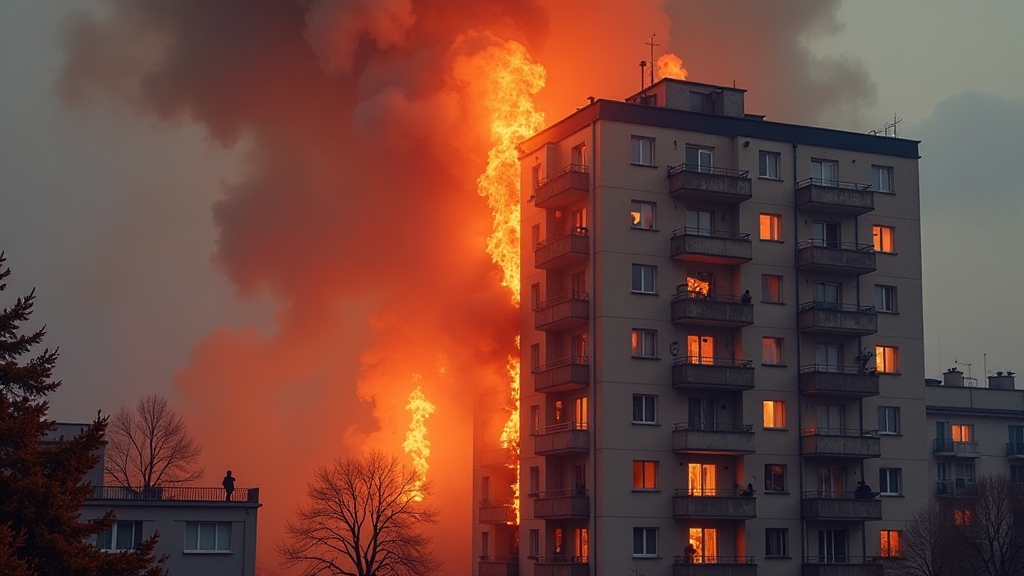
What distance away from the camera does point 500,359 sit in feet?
304

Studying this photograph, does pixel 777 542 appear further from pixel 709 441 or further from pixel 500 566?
pixel 500 566

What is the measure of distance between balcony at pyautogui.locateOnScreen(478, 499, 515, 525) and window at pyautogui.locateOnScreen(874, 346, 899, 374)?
24.9 metres

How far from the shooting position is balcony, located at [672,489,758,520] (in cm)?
8025

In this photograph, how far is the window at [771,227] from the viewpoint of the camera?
87.6 m

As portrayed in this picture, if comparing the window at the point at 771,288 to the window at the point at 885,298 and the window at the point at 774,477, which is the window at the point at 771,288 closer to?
the window at the point at 885,298

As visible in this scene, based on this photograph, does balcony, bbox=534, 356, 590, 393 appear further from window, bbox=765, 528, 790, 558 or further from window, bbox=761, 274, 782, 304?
window, bbox=765, 528, 790, 558

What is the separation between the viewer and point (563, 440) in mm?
82000

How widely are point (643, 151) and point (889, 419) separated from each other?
75.5 feet

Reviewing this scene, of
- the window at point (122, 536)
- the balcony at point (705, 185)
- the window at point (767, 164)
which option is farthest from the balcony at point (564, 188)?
the window at point (122, 536)

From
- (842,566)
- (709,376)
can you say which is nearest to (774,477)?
(842,566)

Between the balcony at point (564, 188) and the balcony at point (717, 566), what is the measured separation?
2208 centimetres

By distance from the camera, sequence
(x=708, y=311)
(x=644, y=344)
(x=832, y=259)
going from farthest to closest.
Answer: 1. (x=832, y=259)
2. (x=708, y=311)
3. (x=644, y=344)

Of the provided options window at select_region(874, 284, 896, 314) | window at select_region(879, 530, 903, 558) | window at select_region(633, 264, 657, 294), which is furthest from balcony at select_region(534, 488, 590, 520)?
window at select_region(874, 284, 896, 314)

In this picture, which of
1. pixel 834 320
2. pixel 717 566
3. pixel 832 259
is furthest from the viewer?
pixel 832 259
